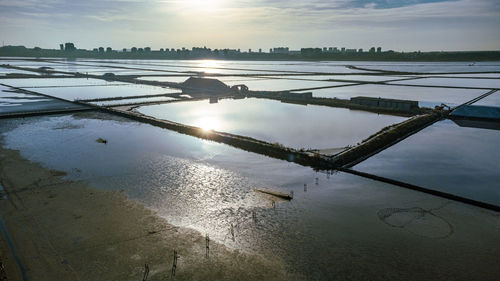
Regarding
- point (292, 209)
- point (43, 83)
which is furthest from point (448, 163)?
point (43, 83)

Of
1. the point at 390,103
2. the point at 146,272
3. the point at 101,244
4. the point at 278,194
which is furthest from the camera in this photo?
the point at 390,103

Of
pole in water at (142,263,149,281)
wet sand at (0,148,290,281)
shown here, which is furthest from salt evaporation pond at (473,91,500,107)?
pole in water at (142,263,149,281)

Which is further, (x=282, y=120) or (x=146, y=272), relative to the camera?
(x=282, y=120)

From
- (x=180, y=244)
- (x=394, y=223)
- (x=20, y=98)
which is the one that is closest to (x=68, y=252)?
(x=180, y=244)

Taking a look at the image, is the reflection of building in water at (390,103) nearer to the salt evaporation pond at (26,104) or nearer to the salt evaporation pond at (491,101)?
the salt evaporation pond at (491,101)

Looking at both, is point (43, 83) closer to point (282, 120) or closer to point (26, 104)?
point (26, 104)

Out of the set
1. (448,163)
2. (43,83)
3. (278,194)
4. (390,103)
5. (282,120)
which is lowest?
(278,194)

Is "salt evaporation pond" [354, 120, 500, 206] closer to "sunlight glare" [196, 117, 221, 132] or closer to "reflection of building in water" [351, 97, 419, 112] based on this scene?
"reflection of building in water" [351, 97, 419, 112]
